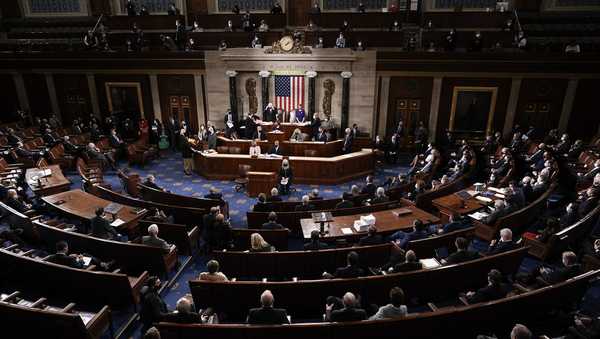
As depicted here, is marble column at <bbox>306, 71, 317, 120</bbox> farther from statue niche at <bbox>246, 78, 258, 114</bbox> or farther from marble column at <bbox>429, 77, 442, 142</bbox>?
→ marble column at <bbox>429, 77, 442, 142</bbox>

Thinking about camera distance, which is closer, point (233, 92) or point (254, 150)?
point (254, 150)

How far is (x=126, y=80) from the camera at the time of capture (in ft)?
55.5

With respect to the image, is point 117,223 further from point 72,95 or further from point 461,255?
point 72,95

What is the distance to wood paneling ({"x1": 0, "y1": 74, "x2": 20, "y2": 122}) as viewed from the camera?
17.7 meters

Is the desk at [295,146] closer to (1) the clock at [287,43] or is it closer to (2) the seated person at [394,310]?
(1) the clock at [287,43]

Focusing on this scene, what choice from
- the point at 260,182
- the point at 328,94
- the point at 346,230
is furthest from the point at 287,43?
the point at 346,230

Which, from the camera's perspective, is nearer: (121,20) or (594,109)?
(594,109)

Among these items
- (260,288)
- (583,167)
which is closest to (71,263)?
(260,288)

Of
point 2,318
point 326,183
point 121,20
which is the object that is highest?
point 121,20

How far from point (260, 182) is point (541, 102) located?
435 inches

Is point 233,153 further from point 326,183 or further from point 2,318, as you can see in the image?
point 2,318

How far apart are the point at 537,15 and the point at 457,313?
15284 millimetres

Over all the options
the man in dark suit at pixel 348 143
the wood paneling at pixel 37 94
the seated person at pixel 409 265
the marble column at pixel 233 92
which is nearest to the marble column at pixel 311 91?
the man in dark suit at pixel 348 143

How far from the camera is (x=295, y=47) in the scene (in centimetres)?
1514
